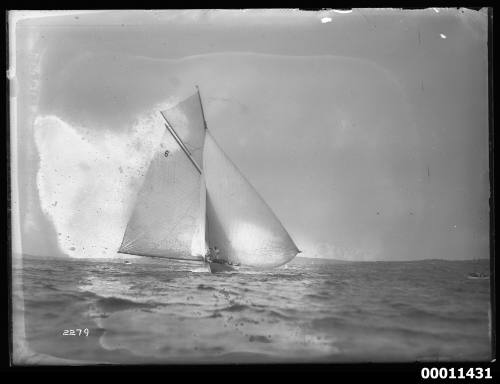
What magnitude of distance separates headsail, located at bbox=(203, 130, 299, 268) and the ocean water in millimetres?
248

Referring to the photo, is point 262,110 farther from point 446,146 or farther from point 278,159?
point 446,146

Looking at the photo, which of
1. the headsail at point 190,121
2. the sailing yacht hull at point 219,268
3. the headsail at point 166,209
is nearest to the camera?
the headsail at point 190,121

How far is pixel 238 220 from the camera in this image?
590 cm

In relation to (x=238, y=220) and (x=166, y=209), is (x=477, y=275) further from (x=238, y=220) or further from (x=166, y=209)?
(x=166, y=209)

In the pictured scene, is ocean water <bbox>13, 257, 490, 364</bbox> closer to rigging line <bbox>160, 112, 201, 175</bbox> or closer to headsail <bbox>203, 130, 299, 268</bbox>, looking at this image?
headsail <bbox>203, 130, 299, 268</bbox>

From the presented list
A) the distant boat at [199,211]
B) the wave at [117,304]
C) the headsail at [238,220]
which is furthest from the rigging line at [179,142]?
the wave at [117,304]

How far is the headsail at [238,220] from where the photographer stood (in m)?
5.60

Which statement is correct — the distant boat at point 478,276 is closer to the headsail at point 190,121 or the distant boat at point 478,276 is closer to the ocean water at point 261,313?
the ocean water at point 261,313

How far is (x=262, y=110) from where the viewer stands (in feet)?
18.3

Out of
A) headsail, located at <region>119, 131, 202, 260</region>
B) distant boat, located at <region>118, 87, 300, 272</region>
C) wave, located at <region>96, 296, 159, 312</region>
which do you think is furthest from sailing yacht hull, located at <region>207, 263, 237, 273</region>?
wave, located at <region>96, 296, 159, 312</region>

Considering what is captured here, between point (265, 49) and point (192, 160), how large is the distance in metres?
1.24

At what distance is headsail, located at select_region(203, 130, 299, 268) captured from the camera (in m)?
5.60

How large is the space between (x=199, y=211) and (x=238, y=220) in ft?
1.30

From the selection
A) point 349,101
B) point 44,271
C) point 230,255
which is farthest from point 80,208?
point 349,101
